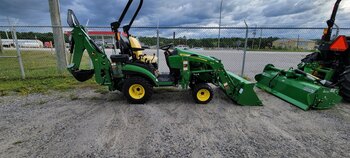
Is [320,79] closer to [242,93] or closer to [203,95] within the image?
[242,93]

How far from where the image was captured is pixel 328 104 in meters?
3.77

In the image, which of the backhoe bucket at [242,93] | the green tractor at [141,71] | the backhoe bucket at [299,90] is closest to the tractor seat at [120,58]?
the green tractor at [141,71]

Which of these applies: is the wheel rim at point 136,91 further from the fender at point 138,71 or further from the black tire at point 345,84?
Result: the black tire at point 345,84

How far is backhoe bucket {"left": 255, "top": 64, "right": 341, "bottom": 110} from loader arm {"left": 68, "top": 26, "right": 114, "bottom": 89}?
4059mm

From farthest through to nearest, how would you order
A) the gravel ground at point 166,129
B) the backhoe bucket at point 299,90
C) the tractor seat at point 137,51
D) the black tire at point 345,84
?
the tractor seat at point 137,51 → the black tire at point 345,84 → the backhoe bucket at point 299,90 → the gravel ground at point 166,129

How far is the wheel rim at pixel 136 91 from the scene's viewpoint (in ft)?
13.1

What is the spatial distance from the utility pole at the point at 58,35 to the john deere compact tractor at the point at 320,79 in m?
7.09

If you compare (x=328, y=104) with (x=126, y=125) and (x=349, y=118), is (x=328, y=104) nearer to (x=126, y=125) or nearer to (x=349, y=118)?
(x=349, y=118)

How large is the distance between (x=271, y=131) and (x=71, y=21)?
4330mm

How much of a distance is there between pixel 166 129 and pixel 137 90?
140 cm

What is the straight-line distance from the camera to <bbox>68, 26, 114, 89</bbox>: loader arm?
12.8 ft

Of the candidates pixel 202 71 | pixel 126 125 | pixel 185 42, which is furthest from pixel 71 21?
pixel 185 42

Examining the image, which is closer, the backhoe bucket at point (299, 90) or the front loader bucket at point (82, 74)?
the backhoe bucket at point (299, 90)

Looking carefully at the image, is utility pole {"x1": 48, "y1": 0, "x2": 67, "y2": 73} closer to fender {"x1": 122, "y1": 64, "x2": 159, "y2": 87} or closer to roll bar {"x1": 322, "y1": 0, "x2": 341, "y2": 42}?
fender {"x1": 122, "y1": 64, "x2": 159, "y2": 87}
